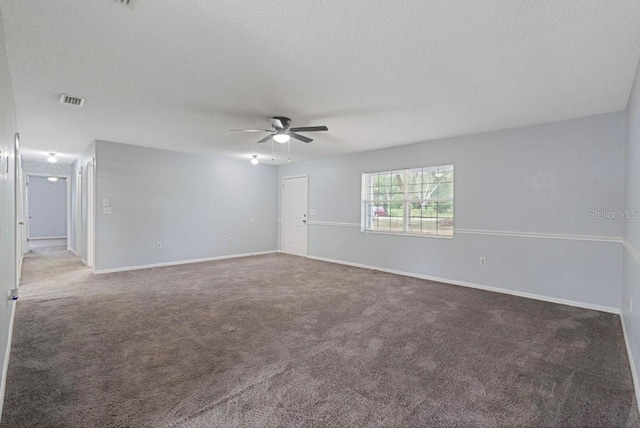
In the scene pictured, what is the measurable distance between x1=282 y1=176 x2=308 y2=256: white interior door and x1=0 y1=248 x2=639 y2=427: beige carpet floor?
11.1 feet

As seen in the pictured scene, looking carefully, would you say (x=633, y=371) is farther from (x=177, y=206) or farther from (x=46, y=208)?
(x=46, y=208)

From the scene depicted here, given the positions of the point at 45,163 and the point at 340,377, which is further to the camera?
the point at 45,163

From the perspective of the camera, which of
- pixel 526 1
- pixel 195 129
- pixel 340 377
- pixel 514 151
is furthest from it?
pixel 195 129

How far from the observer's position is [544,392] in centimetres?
204

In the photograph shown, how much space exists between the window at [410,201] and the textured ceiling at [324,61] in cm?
123

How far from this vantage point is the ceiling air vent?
3.31 meters

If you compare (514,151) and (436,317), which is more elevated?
(514,151)

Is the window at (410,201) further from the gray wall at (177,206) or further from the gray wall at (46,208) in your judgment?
the gray wall at (46,208)

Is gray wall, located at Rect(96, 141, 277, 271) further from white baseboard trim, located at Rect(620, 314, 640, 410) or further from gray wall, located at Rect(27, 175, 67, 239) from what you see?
gray wall, located at Rect(27, 175, 67, 239)

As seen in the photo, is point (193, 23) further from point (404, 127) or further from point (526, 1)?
point (404, 127)

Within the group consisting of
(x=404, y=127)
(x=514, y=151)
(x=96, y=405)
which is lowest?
(x=96, y=405)

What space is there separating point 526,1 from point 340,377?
2.67m

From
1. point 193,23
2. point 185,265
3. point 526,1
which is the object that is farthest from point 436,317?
point 185,265

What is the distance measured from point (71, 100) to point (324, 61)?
297 cm
